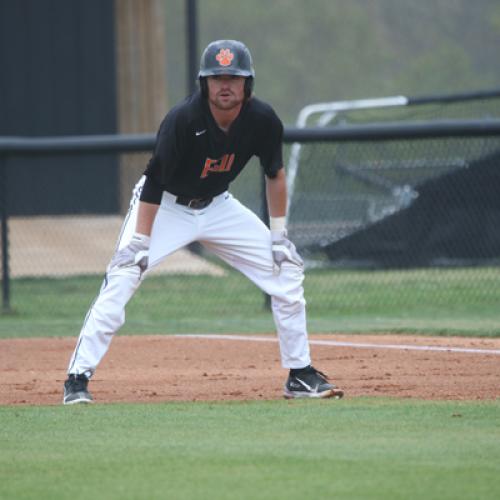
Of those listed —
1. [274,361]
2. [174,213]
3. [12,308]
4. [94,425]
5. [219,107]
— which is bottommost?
[12,308]

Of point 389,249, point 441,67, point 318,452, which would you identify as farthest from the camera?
point 441,67

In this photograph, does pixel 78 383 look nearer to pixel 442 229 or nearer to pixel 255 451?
pixel 255 451

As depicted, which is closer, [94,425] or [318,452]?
[318,452]

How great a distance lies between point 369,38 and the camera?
116 ft

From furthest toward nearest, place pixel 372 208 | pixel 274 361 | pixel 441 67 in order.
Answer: pixel 441 67
pixel 372 208
pixel 274 361

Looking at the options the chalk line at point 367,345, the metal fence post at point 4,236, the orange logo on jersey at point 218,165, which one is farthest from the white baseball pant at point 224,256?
the metal fence post at point 4,236

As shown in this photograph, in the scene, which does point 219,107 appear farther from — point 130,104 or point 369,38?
point 369,38

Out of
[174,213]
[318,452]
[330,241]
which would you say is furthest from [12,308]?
[318,452]

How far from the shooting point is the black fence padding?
13617 millimetres

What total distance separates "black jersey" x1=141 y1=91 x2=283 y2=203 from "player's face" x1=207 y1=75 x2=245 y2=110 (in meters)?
0.11

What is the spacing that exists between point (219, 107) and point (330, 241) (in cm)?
761

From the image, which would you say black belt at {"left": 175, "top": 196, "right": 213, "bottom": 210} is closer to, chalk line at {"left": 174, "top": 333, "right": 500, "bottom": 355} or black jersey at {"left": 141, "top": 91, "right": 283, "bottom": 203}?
black jersey at {"left": 141, "top": 91, "right": 283, "bottom": 203}

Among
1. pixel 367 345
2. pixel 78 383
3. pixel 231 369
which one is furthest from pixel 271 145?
pixel 367 345

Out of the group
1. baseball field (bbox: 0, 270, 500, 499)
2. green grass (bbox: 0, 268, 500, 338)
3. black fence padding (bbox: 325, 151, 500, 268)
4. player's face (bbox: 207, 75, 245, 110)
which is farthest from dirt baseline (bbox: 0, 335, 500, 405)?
black fence padding (bbox: 325, 151, 500, 268)
